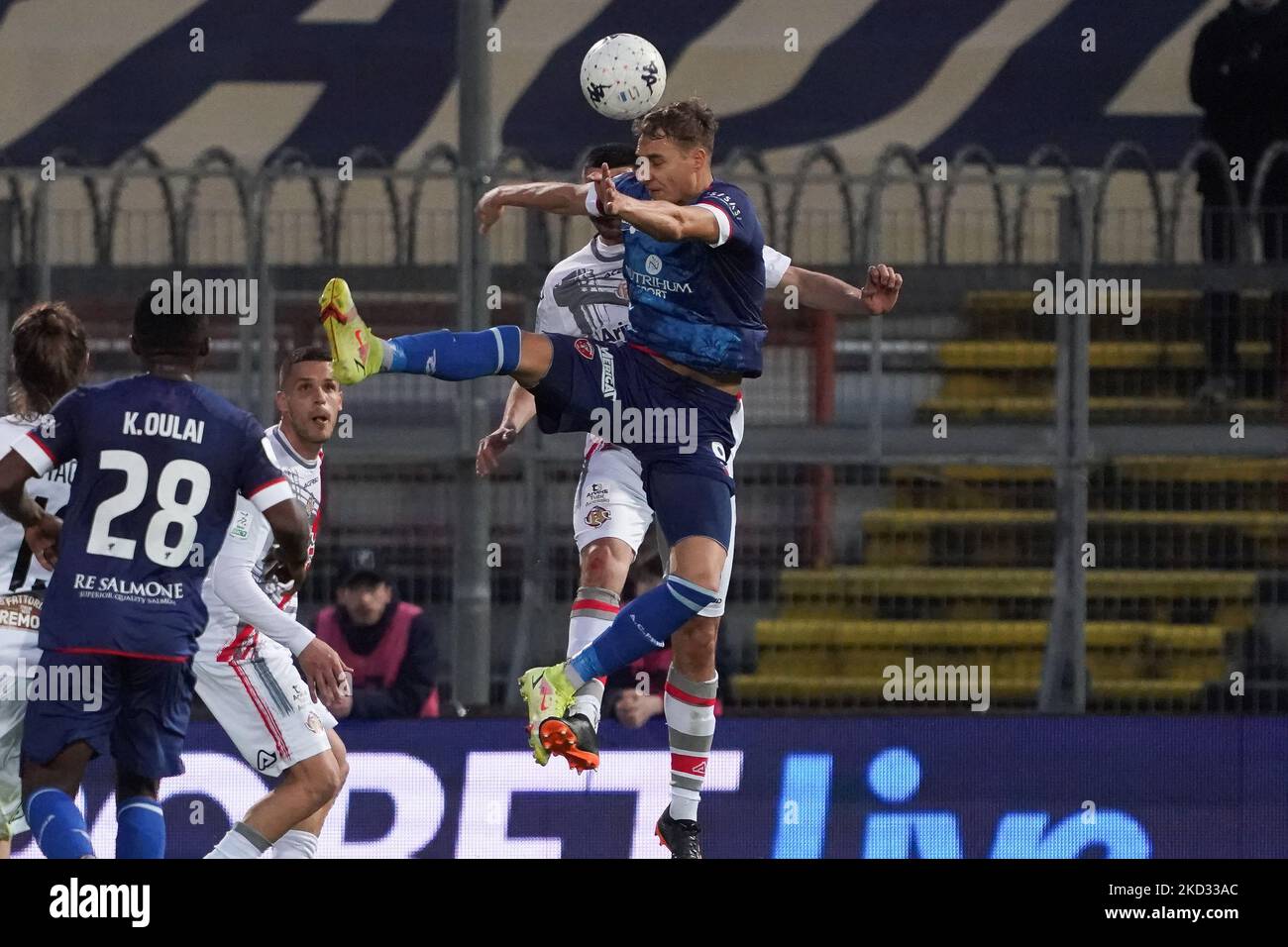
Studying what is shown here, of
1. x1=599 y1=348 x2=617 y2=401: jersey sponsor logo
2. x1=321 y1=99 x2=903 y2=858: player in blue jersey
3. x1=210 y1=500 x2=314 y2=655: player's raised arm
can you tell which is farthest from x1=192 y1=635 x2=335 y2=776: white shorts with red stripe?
x1=599 y1=348 x2=617 y2=401: jersey sponsor logo

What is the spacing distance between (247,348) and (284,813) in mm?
3174

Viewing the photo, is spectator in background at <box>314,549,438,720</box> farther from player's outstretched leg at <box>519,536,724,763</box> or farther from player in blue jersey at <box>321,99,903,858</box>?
player's outstretched leg at <box>519,536,724,763</box>

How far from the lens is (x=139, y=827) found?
21.1ft

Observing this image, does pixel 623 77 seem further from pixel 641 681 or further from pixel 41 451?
pixel 641 681

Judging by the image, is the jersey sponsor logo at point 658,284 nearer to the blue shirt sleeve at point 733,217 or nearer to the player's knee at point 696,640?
the blue shirt sleeve at point 733,217

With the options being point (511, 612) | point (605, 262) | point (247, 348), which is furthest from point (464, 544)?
point (605, 262)

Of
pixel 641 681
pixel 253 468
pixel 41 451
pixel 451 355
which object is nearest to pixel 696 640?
pixel 451 355

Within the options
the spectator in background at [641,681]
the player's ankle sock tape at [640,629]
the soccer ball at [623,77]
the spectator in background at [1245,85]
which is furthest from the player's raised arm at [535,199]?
the spectator in background at [1245,85]

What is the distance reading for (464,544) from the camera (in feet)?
31.5

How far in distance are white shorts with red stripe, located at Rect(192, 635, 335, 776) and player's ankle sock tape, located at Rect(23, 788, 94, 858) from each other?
3.16ft

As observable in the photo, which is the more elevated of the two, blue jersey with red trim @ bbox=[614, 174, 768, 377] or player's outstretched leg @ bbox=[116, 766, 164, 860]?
blue jersey with red trim @ bbox=[614, 174, 768, 377]

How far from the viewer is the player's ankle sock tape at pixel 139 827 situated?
252 inches

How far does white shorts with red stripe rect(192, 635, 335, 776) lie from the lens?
7.27 metres
